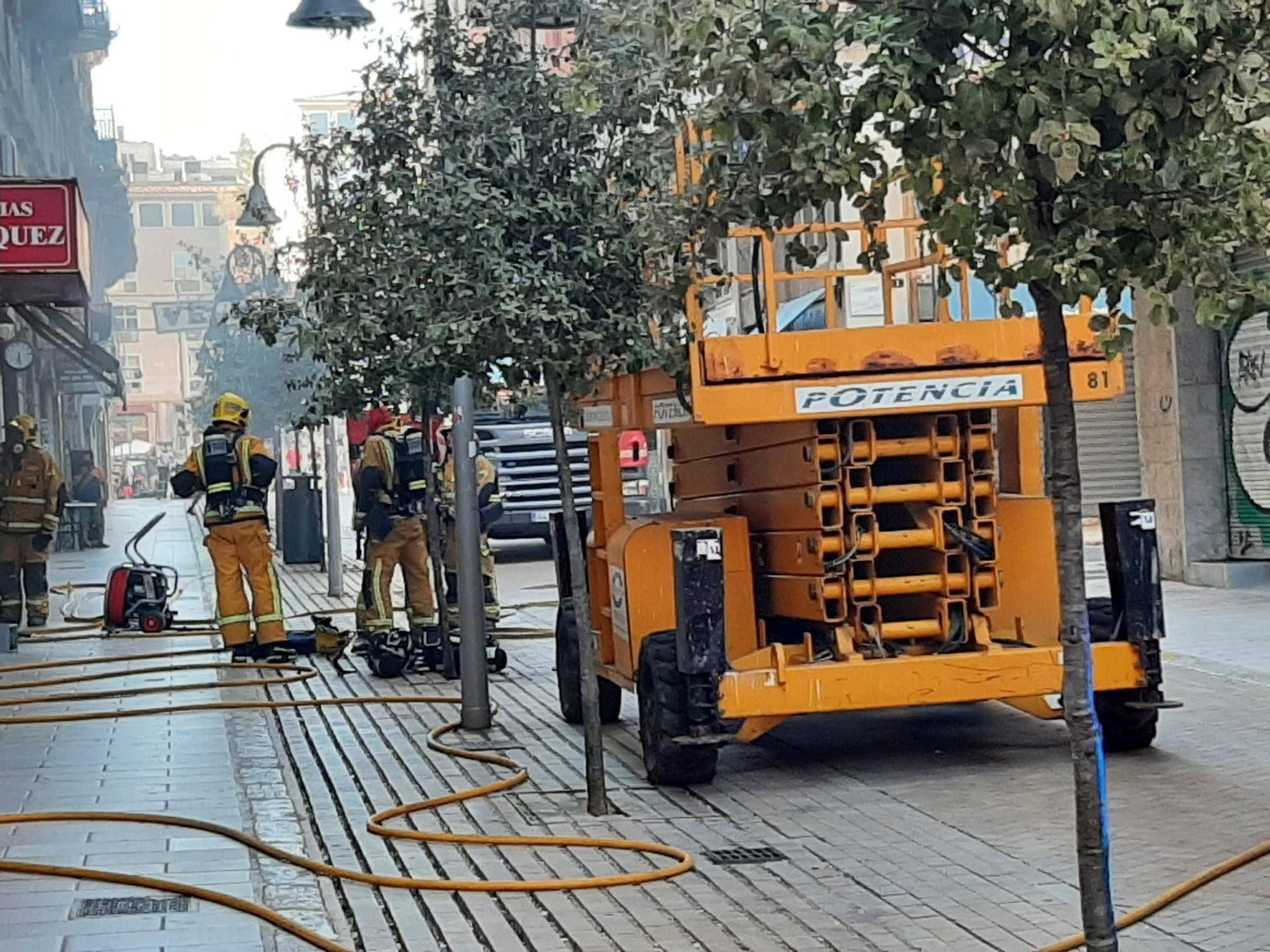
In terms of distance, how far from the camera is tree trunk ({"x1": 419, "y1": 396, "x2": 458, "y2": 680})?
1402cm

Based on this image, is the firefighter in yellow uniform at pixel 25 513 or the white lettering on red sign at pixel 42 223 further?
the firefighter in yellow uniform at pixel 25 513

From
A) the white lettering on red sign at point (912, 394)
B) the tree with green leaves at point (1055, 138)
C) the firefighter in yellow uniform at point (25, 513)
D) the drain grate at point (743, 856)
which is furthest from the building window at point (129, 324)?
the tree with green leaves at point (1055, 138)

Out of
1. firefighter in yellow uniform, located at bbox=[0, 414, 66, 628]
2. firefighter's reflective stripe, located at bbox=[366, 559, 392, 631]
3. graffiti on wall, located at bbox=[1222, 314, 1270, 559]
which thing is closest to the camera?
firefighter's reflective stripe, located at bbox=[366, 559, 392, 631]

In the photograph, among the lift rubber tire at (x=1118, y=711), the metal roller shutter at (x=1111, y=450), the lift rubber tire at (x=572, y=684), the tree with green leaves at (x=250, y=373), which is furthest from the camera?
the tree with green leaves at (x=250, y=373)

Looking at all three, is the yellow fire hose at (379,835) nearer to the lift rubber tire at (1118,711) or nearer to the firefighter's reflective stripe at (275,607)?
the firefighter's reflective stripe at (275,607)

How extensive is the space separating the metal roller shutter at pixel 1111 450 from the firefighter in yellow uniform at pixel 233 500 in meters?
9.59

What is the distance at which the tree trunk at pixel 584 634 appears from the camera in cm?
894

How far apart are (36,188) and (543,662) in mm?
5158

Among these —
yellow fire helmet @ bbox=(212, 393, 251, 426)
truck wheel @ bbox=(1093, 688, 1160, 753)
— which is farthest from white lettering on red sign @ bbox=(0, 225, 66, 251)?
truck wheel @ bbox=(1093, 688, 1160, 753)

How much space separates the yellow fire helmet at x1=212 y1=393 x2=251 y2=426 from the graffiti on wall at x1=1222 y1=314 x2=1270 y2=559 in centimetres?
833

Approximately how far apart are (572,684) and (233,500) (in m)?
3.92

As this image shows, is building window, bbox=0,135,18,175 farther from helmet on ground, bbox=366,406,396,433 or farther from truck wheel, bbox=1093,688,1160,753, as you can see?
truck wheel, bbox=1093,688,1160,753

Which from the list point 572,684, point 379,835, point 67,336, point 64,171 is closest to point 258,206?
point 67,336

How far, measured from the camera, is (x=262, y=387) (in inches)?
1973
